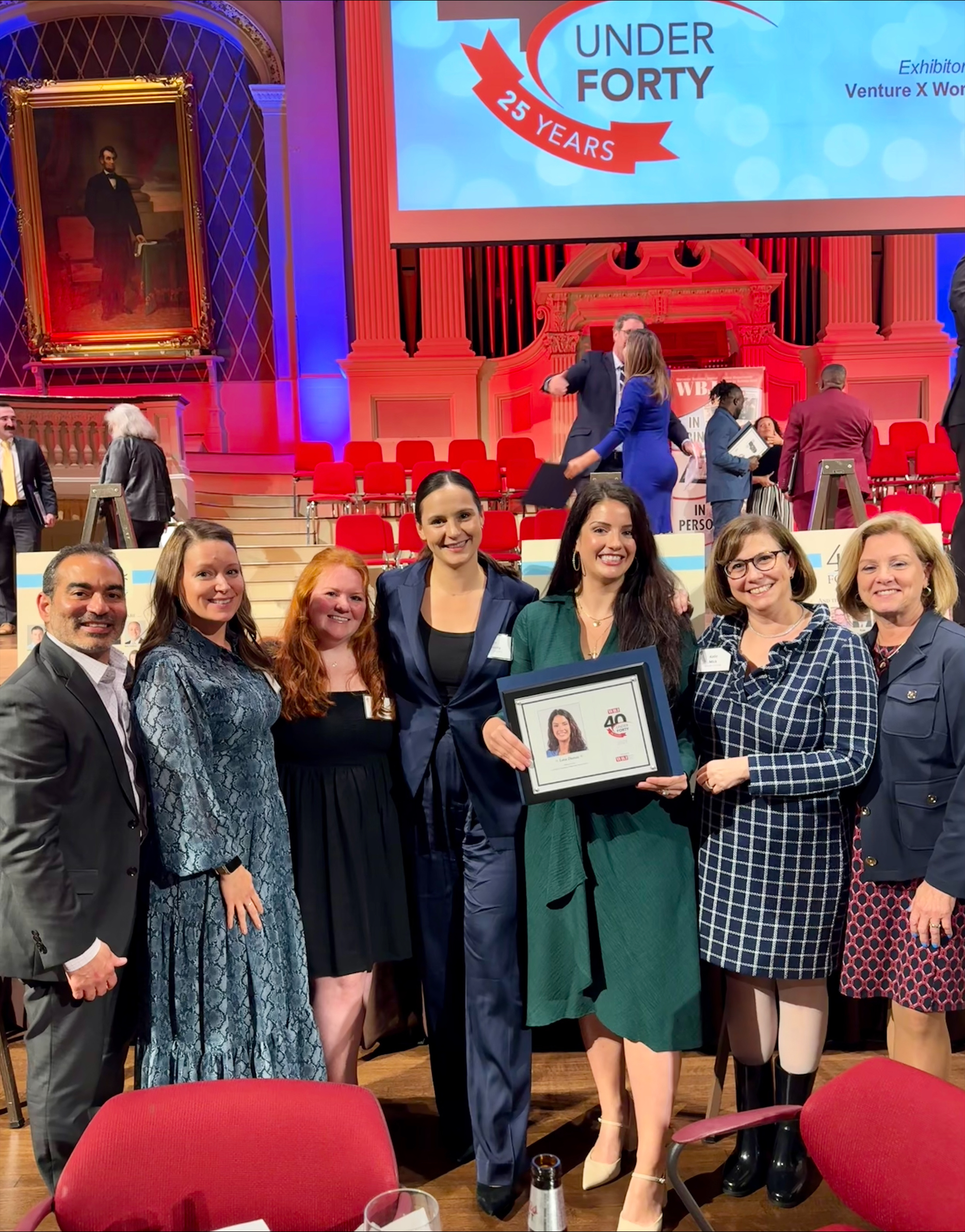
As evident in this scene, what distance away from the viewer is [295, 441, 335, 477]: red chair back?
10.2 meters

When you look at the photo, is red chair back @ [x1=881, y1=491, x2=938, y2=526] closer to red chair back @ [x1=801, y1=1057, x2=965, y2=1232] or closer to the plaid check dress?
the plaid check dress

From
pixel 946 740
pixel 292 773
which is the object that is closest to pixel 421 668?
pixel 292 773

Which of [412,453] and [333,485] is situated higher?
[412,453]

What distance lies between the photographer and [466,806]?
2682 millimetres

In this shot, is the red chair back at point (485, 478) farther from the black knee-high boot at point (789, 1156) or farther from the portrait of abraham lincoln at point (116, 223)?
the black knee-high boot at point (789, 1156)

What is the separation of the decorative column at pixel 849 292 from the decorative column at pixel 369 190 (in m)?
4.58

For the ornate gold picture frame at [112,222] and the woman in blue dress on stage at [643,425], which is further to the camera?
the ornate gold picture frame at [112,222]

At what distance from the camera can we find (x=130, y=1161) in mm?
1648

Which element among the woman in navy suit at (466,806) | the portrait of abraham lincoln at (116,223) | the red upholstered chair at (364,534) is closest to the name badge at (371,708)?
the woman in navy suit at (466,806)

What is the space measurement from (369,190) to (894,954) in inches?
406

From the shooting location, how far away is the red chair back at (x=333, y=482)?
9242mm

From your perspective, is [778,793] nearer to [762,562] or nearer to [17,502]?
[762,562]

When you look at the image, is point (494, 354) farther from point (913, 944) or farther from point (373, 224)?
point (913, 944)

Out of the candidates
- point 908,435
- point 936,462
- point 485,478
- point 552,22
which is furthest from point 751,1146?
point 908,435
